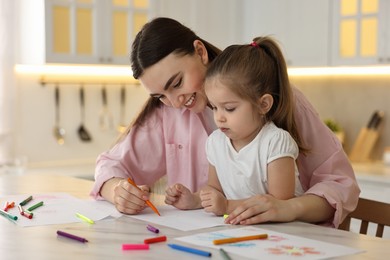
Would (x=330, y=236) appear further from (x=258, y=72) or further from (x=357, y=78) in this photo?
(x=357, y=78)

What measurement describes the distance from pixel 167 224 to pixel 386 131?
2984 mm

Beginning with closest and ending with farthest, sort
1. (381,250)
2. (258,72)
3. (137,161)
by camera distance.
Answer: (381,250) → (258,72) → (137,161)

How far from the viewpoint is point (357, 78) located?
4.47 meters

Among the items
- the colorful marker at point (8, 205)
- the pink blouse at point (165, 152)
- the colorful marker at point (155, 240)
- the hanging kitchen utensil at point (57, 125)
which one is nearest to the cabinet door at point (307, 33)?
the hanging kitchen utensil at point (57, 125)

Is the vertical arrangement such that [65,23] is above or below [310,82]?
above

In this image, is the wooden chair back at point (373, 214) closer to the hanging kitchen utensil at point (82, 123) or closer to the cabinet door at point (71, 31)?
the cabinet door at point (71, 31)

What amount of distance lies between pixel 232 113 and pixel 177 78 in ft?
0.76

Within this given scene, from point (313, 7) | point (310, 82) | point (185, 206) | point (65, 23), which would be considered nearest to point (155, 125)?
point (185, 206)

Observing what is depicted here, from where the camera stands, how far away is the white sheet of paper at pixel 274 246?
4.32 feet

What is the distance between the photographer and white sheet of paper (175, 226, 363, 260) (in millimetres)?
1315

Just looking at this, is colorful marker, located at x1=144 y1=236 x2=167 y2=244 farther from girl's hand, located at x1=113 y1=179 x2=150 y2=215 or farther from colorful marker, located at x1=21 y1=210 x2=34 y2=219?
colorful marker, located at x1=21 y1=210 x2=34 y2=219

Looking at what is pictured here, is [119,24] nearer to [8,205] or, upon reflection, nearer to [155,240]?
[8,205]

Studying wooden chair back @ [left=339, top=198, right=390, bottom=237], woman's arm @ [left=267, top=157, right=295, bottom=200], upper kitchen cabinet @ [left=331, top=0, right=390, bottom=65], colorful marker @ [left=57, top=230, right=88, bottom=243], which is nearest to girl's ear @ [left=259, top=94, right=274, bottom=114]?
woman's arm @ [left=267, top=157, right=295, bottom=200]

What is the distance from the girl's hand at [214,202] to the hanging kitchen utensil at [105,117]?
2.94 m
